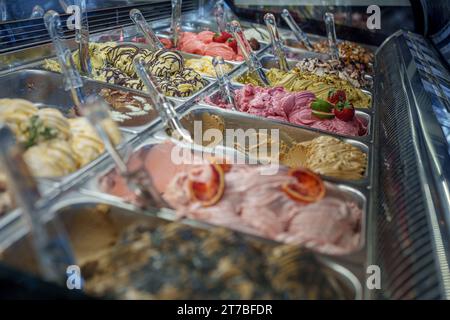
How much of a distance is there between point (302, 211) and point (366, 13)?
3461mm

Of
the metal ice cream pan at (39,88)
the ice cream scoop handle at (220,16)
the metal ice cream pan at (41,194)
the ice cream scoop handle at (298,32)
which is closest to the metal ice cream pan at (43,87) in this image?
the metal ice cream pan at (39,88)

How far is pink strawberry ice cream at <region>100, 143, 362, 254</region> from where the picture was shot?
4.04 ft

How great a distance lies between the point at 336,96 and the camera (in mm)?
2428

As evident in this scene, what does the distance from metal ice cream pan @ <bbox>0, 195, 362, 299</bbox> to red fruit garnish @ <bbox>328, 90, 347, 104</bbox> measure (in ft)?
4.85

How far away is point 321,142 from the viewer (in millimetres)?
1932

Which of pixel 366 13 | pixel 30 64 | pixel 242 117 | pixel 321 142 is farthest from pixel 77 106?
pixel 366 13

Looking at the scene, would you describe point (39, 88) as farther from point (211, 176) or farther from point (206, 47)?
point (206, 47)

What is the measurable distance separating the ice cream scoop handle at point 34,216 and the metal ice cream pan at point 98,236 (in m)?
0.13

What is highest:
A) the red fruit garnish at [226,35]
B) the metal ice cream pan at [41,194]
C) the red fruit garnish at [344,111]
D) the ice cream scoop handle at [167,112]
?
the red fruit garnish at [226,35]

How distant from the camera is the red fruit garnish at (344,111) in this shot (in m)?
2.20

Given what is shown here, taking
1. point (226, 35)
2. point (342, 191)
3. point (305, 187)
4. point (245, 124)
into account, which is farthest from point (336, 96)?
point (226, 35)

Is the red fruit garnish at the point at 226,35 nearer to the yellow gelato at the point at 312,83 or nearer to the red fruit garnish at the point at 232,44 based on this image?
the red fruit garnish at the point at 232,44

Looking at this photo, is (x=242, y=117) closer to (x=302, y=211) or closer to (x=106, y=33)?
(x=302, y=211)

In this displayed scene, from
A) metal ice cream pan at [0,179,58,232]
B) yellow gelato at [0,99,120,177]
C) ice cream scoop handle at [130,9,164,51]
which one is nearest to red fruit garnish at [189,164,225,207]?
yellow gelato at [0,99,120,177]
